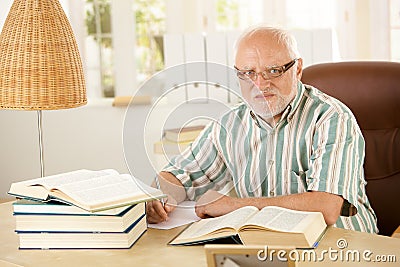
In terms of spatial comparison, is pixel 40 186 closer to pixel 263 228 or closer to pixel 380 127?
pixel 263 228

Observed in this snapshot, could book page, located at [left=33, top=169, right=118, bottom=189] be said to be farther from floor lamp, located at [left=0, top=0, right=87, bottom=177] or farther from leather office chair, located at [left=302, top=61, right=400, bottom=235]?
leather office chair, located at [left=302, top=61, right=400, bottom=235]

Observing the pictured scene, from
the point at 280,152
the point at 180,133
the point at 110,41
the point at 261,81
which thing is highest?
the point at 110,41

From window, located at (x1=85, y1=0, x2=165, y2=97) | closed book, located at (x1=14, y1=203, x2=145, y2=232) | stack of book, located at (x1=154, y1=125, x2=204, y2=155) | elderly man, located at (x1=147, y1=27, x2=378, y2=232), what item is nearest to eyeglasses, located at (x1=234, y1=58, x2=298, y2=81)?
elderly man, located at (x1=147, y1=27, x2=378, y2=232)

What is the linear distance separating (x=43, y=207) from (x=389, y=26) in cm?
314

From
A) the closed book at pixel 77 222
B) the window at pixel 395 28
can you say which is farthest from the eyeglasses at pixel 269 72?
the window at pixel 395 28

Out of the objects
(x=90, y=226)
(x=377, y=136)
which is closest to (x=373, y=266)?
(x=90, y=226)

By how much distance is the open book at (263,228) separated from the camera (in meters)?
1.61

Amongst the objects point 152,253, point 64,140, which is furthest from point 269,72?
point 64,140

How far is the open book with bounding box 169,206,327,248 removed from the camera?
1.61 metres

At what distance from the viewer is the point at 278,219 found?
1.68m

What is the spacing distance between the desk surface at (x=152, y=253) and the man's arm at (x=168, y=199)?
0.11 meters

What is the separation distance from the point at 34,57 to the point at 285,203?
3.20 feet

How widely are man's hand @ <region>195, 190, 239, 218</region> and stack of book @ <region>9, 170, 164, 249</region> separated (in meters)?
0.15

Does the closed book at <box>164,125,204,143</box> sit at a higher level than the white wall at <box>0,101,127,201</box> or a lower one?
higher
